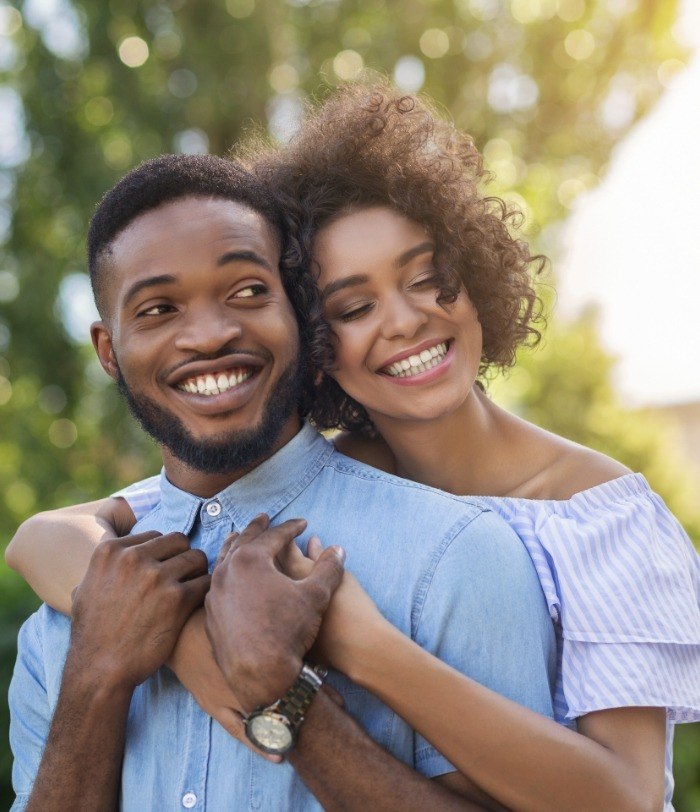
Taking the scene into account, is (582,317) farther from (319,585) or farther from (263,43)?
(319,585)

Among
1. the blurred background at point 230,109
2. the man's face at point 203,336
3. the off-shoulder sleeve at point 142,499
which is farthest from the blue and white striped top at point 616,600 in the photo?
the blurred background at point 230,109

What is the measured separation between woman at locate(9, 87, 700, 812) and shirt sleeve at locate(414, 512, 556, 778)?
10cm

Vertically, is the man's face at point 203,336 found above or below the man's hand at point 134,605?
above

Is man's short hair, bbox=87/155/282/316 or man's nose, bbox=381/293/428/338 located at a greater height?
man's short hair, bbox=87/155/282/316

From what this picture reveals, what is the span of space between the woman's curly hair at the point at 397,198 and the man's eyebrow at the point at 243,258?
0.64ft

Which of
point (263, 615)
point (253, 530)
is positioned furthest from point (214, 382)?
point (263, 615)

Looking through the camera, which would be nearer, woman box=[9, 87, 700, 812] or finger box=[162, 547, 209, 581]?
woman box=[9, 87, 700, 812]

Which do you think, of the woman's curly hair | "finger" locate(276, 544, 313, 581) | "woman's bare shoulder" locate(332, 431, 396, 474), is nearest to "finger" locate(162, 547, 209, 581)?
"finger" locate(276, 544, 313, 581)

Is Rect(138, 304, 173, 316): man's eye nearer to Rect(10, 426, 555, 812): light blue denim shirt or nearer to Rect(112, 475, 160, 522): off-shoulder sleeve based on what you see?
Rect(10, 426, 555, 812): light blue denim shirt

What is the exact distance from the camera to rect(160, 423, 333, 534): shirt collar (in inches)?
94.3

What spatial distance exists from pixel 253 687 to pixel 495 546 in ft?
2.04

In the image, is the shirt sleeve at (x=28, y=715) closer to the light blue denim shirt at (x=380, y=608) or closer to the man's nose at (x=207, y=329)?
the light blue denim shirt at (x=380, y=608)

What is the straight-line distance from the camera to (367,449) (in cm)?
326

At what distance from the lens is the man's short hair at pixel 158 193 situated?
242 centimetres
